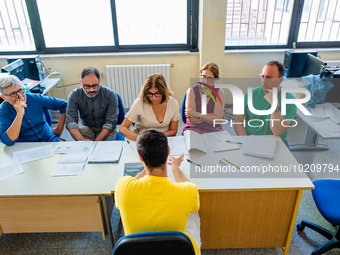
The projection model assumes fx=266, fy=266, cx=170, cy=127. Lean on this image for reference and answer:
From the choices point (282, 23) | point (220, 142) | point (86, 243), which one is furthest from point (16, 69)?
point (282, 23)

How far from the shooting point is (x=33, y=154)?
2018 millimetres

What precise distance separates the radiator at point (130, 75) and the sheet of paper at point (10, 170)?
7.84 ft

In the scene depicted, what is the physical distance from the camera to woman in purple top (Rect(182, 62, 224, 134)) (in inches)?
102

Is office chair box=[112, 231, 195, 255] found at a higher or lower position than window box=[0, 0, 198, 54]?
lower

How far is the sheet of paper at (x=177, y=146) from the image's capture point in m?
1.99

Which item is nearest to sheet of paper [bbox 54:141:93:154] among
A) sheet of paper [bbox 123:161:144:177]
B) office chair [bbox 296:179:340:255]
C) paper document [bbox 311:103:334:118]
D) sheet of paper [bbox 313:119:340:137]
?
sheet of paper [bbox 123:161:144:177]

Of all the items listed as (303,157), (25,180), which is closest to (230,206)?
(25,180)

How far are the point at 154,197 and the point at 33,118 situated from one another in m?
1.59

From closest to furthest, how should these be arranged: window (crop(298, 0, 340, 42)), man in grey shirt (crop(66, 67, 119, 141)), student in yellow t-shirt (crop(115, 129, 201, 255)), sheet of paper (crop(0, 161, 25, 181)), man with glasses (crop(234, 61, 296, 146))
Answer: student in yellow t-shirt (crop(115, 129, 201, 255))
sheet of paper (crop(0, 161, 25, 181))
man with glasses (crop(234, 61, 296, 146))
man in grey shirt (crop(66, 67, 119, 141))
window (crop(298, 0, 340, 42))

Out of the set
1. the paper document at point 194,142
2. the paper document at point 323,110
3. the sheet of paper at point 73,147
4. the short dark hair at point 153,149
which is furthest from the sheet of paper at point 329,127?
the sheet of paper at point 73,147

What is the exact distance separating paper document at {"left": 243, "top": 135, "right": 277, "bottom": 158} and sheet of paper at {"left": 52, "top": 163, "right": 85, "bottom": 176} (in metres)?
1.19

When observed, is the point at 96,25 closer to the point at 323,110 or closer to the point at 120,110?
the point at 120,110

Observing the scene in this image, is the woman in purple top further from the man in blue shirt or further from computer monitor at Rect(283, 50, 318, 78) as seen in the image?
computer monitor at Rect(283, 50, 318, 78)

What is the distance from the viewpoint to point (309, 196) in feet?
8.20
